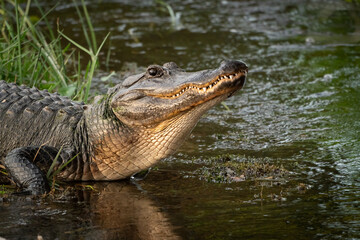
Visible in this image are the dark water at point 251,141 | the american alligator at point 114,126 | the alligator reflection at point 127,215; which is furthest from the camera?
the american alligator at point 114,126

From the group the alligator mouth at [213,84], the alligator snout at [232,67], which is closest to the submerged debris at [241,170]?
the alligator mouth at [213,84]

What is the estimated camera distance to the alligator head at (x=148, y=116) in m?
4.59

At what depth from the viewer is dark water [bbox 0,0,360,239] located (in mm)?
3691

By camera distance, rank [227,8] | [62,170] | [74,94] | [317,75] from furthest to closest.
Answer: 1. [227,8]
2. [317,75]
3. [74,94]
4. [62,170]

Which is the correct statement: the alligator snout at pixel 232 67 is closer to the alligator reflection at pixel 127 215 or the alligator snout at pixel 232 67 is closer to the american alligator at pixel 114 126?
the american alligator at pixel 114 126

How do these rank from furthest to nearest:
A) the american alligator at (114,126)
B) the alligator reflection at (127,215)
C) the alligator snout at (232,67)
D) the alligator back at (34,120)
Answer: the alligator back at (34,120)
the american alligator at (114,126)
the alligator snout at (232,67)
the alligator reflection at (127,215)

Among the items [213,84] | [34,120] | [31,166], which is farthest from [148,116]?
[34,120]

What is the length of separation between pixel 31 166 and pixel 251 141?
204 centimetres

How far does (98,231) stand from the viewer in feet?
11.9

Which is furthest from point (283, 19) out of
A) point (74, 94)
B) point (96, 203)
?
point (96, 203)

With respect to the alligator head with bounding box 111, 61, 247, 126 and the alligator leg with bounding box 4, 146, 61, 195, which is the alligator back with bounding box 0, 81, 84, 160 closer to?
the alligator leg with bounding box 4, 146, 61, 195

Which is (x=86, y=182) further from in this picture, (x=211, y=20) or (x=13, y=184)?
(x=211, y=20)

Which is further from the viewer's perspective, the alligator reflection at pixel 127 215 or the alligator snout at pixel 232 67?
the alligator snout at pixel 232 67

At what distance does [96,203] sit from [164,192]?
502mm
